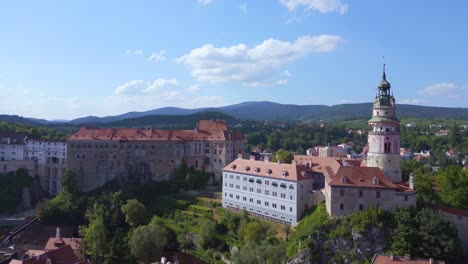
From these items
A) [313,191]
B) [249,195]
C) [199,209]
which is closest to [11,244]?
[199,209]

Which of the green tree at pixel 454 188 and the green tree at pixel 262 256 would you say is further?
the green tree at pixel 454 188

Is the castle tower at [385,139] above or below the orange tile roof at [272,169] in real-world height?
above

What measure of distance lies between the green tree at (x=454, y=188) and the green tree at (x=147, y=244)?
3670cm

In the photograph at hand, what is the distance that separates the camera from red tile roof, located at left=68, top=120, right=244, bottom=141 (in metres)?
83.4

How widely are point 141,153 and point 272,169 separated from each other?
31.4 m

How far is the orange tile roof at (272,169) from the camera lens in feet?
193

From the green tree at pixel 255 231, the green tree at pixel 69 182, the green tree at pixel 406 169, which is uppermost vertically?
the green tree at pixel 406 169

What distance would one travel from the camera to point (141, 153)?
83.8 m

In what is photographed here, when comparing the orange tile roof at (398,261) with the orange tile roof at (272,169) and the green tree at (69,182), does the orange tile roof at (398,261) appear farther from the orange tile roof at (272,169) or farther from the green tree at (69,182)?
the green tree at (69,182)

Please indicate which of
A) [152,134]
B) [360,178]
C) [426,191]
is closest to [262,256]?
[360,178]

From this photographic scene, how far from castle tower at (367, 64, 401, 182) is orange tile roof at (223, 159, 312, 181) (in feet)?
30.4

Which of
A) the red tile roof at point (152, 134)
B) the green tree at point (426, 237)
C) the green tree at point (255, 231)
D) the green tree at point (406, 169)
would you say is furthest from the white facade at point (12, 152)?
the green tree at point (426, 237)

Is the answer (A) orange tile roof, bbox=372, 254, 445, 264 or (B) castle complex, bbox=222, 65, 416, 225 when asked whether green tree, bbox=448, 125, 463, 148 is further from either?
(A) orange tile roof, bbox=372, 254, 445, 264

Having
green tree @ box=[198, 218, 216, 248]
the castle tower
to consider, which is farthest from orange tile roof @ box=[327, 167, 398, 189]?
green tree @ box=[198, 218, 216, 248]
